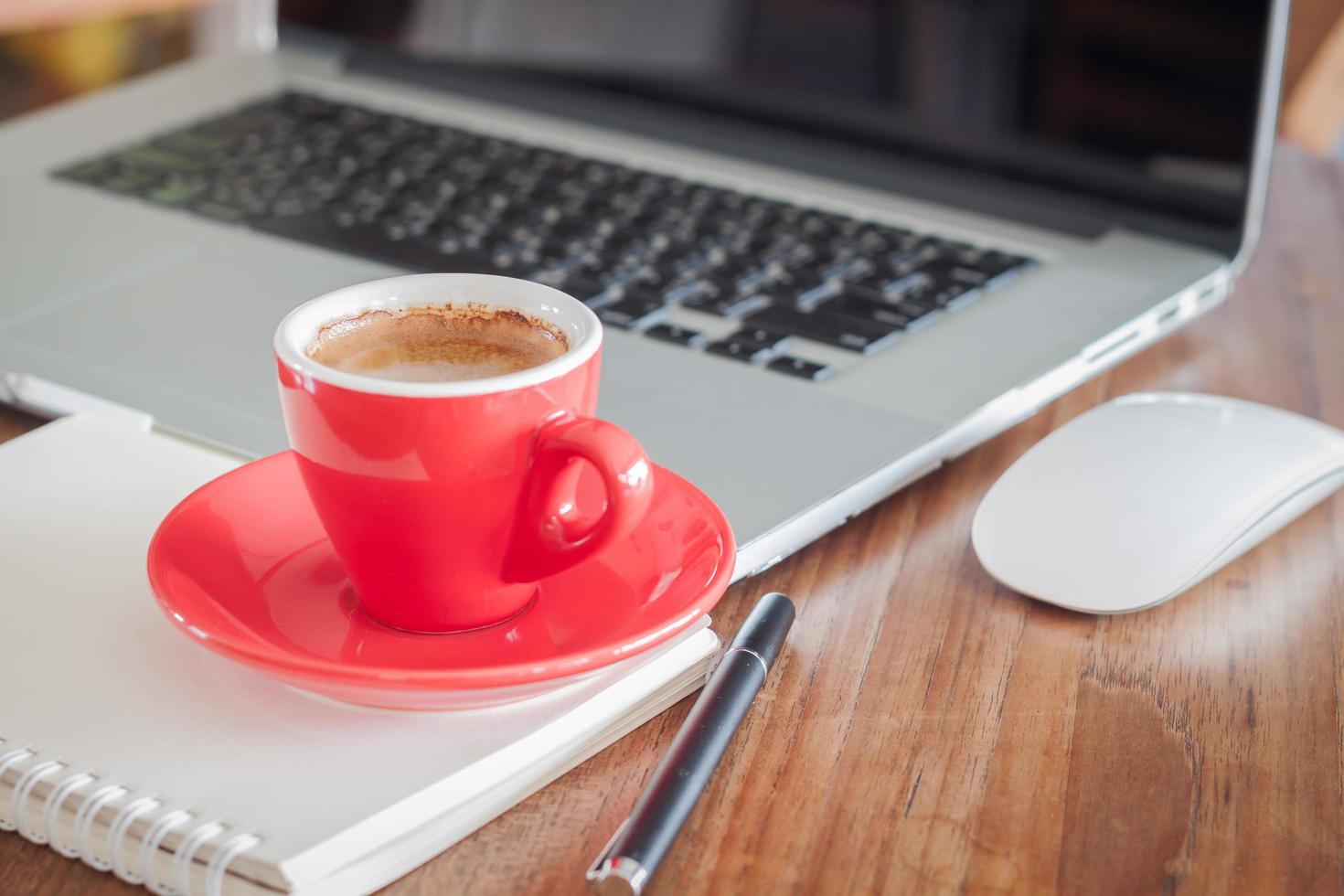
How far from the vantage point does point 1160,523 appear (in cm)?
54

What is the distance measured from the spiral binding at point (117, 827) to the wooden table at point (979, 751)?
1 centimetres

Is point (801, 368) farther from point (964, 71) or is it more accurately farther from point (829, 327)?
point (964, 71)

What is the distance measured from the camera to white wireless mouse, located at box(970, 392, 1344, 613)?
53 centimetres

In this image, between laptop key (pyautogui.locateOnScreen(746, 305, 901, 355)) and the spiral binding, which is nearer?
the spiral binding

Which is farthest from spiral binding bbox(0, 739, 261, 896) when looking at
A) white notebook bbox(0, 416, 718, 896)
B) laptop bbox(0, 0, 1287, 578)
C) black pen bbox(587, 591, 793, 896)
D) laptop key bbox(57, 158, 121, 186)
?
laptop key bbox(57, 158, 121, 186)

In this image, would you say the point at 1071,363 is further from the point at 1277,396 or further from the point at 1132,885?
the point at 1132,885

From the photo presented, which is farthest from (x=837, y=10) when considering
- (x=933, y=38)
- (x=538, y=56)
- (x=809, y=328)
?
(x=809, y=328)

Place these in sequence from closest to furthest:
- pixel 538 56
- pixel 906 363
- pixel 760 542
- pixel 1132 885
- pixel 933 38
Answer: pixel 1132 885, pixel 760 542, pixel 906 363, pixel 933 38, pixel 538 56

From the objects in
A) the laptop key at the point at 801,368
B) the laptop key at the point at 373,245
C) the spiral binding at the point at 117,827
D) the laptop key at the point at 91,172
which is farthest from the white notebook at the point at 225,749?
the laptop key at the point at 91,172

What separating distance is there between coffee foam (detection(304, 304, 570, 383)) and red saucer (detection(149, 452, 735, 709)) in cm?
8

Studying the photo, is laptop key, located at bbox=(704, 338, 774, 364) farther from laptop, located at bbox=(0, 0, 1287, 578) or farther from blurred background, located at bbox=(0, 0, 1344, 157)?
blurred background, located at bbox=(0, 0, 1344, 157)

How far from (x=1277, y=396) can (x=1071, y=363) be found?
0.18 meters

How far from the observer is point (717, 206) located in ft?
2.95

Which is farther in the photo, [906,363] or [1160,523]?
[906,363]
